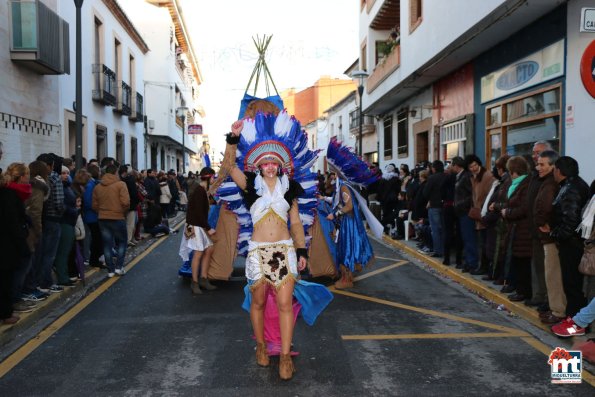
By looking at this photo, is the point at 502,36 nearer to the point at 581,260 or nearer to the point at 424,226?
the point at 424,226

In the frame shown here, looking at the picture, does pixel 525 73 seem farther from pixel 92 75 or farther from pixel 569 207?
pixel 92 75

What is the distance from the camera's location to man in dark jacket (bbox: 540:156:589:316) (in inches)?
204

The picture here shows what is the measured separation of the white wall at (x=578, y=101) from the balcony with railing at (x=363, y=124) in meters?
17.9

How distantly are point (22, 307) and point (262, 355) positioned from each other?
10.7 feet

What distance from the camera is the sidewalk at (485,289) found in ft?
19.5

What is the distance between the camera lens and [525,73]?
34.2ft

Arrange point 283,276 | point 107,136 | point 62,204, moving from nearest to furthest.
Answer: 1. point 283,276
2. point 62,204
3. point 107,136

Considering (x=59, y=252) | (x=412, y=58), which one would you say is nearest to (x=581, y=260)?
(x=59, y=252)

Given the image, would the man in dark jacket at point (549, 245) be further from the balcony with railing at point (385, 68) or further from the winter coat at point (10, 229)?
the balcony with railing at point (385, 68)

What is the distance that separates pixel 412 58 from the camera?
596 inches

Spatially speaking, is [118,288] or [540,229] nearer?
[540,229]

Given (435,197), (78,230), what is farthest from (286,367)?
(435,197)

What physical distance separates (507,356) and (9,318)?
4.92 metres

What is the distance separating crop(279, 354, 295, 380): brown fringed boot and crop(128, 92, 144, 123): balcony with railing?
19229mm
